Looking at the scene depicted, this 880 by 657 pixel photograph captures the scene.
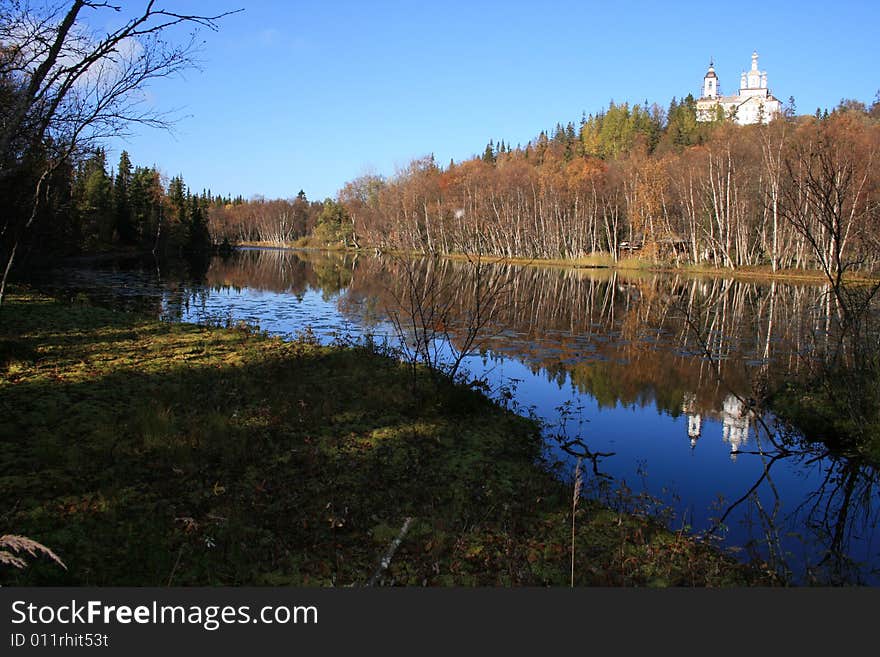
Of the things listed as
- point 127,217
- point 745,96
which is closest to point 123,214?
point 127,217

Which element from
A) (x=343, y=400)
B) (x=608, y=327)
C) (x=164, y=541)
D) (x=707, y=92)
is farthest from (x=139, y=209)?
(x=707, y=92)

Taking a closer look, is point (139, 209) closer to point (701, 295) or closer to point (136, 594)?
point (701, 295)

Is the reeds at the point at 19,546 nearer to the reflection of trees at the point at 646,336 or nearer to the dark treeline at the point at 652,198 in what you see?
the reflection of trees at the point at 646,336

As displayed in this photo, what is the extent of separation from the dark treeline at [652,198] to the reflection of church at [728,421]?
732 centimetres

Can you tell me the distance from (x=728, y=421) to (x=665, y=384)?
256cm

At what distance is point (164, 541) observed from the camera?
4.72 m

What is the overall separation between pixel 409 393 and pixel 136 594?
6.89 m

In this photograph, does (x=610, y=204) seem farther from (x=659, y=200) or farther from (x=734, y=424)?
(x=734, y=424)

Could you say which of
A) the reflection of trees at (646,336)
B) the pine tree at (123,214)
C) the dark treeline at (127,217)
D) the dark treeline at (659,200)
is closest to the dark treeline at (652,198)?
the dark treeline at (659,200)

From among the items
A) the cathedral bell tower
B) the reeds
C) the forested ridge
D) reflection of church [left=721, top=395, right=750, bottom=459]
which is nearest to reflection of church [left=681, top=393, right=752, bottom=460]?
reflection of church [left=721, top=395, right=750, bottom=459]

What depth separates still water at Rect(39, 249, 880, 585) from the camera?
22.7ft

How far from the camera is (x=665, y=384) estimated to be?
44.0 ft

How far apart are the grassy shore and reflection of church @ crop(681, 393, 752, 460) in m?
3.37

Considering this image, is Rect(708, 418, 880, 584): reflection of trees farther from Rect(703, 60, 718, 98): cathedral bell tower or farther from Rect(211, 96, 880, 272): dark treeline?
Rect(703, 60, 718, 98): cathedral bell tower
